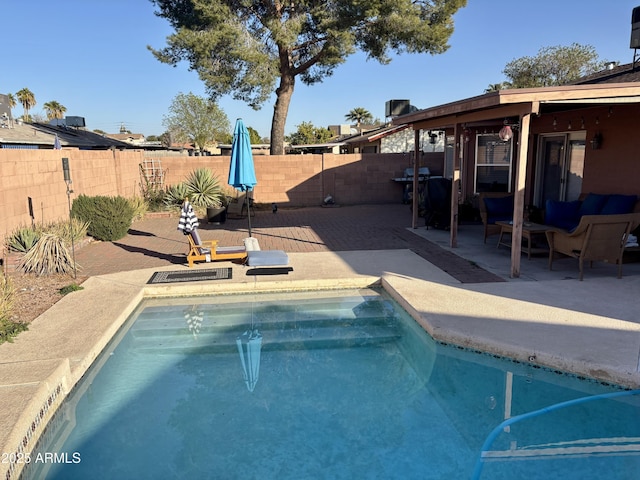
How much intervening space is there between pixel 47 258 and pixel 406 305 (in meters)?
6.07

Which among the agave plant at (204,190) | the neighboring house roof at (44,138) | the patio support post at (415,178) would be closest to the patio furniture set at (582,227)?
the patio support post at (415,178)

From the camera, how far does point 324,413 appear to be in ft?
14.9

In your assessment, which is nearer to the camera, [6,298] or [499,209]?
[6,298]

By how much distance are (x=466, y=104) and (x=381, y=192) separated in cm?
1084

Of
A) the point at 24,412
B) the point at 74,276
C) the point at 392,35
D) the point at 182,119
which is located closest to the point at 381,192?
the point at 392,35

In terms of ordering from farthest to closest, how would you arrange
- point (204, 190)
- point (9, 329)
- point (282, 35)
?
point (282, 35) < point (204, 190) < point (9, 329)

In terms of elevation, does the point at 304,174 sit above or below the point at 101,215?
above

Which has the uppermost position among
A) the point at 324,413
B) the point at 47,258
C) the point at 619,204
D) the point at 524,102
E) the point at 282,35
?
the point at 282,35

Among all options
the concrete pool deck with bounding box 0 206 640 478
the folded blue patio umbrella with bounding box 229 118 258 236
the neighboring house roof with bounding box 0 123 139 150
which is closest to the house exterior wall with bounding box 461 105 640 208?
the concrete pool deck with bounding box 0 206 640 478

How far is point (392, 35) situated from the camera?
19.3 meters

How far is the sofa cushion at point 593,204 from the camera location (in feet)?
30.9

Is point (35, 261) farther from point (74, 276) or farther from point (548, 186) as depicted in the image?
point (548, 186)

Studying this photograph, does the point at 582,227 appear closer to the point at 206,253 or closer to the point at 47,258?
the point at 206,253

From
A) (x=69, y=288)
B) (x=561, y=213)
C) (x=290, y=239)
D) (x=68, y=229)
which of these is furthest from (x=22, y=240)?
(x=561, y=213)
